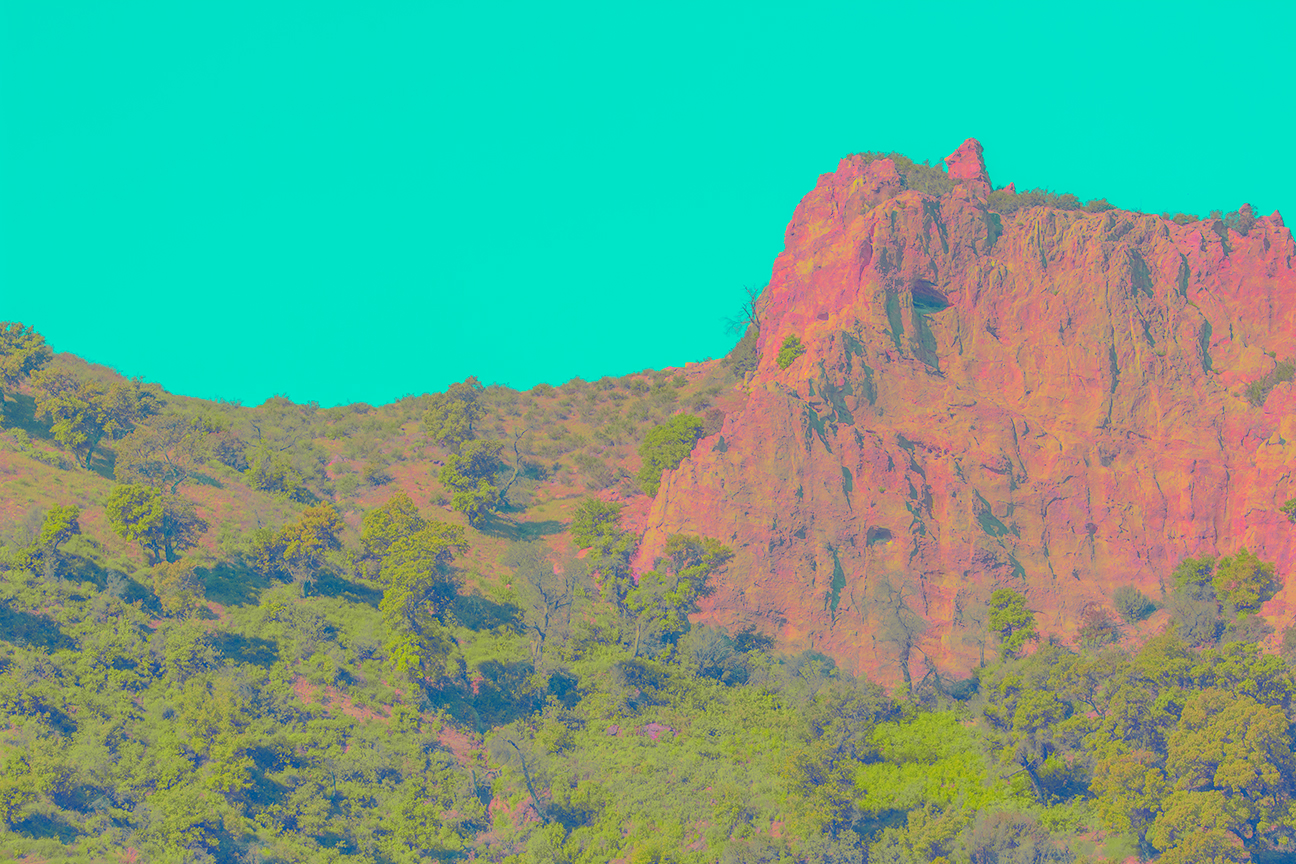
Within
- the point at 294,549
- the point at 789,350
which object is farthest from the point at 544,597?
the point at 789,350

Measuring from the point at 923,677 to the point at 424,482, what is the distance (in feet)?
99.5

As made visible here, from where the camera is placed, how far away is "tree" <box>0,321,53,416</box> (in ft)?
216

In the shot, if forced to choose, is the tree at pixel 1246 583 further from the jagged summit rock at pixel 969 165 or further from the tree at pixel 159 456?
the tree at pixel 159 456

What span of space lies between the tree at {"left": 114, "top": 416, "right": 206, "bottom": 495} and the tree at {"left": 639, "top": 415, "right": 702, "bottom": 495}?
22.7 meters

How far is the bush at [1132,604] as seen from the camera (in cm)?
5428

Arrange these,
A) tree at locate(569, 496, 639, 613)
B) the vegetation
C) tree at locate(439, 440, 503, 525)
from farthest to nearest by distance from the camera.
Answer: tree at locate(439, 440, 503, 525) → tree at locate(569, 496, 639, 613) → the vegetation

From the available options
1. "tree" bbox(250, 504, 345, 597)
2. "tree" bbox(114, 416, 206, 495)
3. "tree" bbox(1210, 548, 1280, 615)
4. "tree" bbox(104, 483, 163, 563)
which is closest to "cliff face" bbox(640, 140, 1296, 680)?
"tree" bbox(1210, 548, 1280, 615)

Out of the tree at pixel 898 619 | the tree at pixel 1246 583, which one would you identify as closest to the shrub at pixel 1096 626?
the tree at pixel 1246 583

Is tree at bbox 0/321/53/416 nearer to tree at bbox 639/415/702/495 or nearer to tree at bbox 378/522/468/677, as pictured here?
tree at bbox 378/522/468/677

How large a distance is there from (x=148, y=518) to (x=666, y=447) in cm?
→ 2620

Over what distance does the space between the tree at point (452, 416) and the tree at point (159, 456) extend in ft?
45.6

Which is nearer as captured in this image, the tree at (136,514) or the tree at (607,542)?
the tree at (136,514)

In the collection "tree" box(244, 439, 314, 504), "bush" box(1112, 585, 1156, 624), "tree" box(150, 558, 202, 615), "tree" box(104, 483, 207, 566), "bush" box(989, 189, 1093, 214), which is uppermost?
"bush" box(989, 189, 1093, 214)

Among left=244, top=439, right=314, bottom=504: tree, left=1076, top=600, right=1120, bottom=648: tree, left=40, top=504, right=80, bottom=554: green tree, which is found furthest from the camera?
left=244, top=439, right=314, bottom=504: tree
